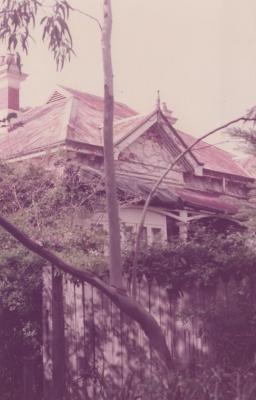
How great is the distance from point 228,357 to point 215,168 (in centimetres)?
1690

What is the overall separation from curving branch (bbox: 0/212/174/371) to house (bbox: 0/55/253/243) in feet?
27.1

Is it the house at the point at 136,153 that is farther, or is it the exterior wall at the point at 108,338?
the house at the point at 136,153

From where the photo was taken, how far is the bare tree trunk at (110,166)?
6375 mm

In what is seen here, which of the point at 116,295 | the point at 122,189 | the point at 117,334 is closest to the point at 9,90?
the point at 122,189

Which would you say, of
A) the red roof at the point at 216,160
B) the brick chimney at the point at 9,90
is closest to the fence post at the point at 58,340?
the red roof at the point at 216,160

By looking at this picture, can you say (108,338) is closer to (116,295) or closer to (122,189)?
(116,295)

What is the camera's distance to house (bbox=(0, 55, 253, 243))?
1666 centimetres

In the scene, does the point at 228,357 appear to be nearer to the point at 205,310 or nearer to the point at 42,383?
the point at 205,310

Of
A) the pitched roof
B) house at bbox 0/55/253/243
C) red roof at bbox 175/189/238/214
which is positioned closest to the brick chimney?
house at bbox 0/55/253/243

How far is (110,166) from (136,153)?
1247 centimetres

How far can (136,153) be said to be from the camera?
1895cm

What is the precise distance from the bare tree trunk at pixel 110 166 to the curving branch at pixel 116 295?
10.8 inches

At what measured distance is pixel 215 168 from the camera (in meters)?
22.4

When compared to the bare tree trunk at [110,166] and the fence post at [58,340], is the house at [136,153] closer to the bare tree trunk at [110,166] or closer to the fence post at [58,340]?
the fence post at [58,340]
